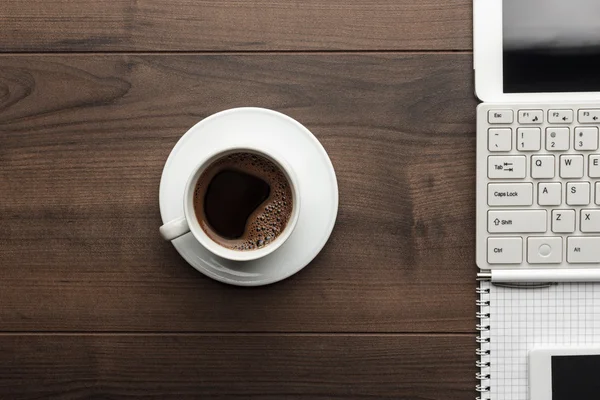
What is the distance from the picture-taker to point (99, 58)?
20.8 inches

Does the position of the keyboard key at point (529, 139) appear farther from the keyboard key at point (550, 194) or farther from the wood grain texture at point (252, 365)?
the wood grain texture at point (252, 365)

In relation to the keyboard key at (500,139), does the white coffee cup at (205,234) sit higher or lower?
lower

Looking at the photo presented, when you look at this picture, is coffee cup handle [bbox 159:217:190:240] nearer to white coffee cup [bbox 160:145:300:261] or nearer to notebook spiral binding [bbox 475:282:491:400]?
white coffee cup [bbox 160:145:300:261]

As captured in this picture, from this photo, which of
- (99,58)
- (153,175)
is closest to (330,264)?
(153,175)

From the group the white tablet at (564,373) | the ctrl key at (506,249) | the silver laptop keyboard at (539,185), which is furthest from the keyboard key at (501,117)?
the white tablet at (564,373)

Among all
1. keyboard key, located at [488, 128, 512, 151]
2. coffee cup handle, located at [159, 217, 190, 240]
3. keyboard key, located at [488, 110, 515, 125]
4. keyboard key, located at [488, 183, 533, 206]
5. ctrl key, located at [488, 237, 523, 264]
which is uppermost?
keyboard key, located at [488, 110, 515, 125]

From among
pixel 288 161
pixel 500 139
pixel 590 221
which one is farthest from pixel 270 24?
pixel 590 221

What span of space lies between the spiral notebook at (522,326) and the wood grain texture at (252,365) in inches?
0.7

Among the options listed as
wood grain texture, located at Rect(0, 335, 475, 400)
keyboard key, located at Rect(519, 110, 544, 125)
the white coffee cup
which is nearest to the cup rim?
the white coffee cup

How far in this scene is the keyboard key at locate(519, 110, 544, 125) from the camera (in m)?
0.51

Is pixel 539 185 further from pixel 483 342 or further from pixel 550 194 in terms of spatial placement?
pixel 483 342

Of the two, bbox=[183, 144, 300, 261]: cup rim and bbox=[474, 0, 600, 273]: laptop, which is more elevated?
bbox=[474, 0, 600, 273]: laptop

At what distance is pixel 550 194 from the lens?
0.51 m

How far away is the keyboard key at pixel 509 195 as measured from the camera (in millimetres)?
513
